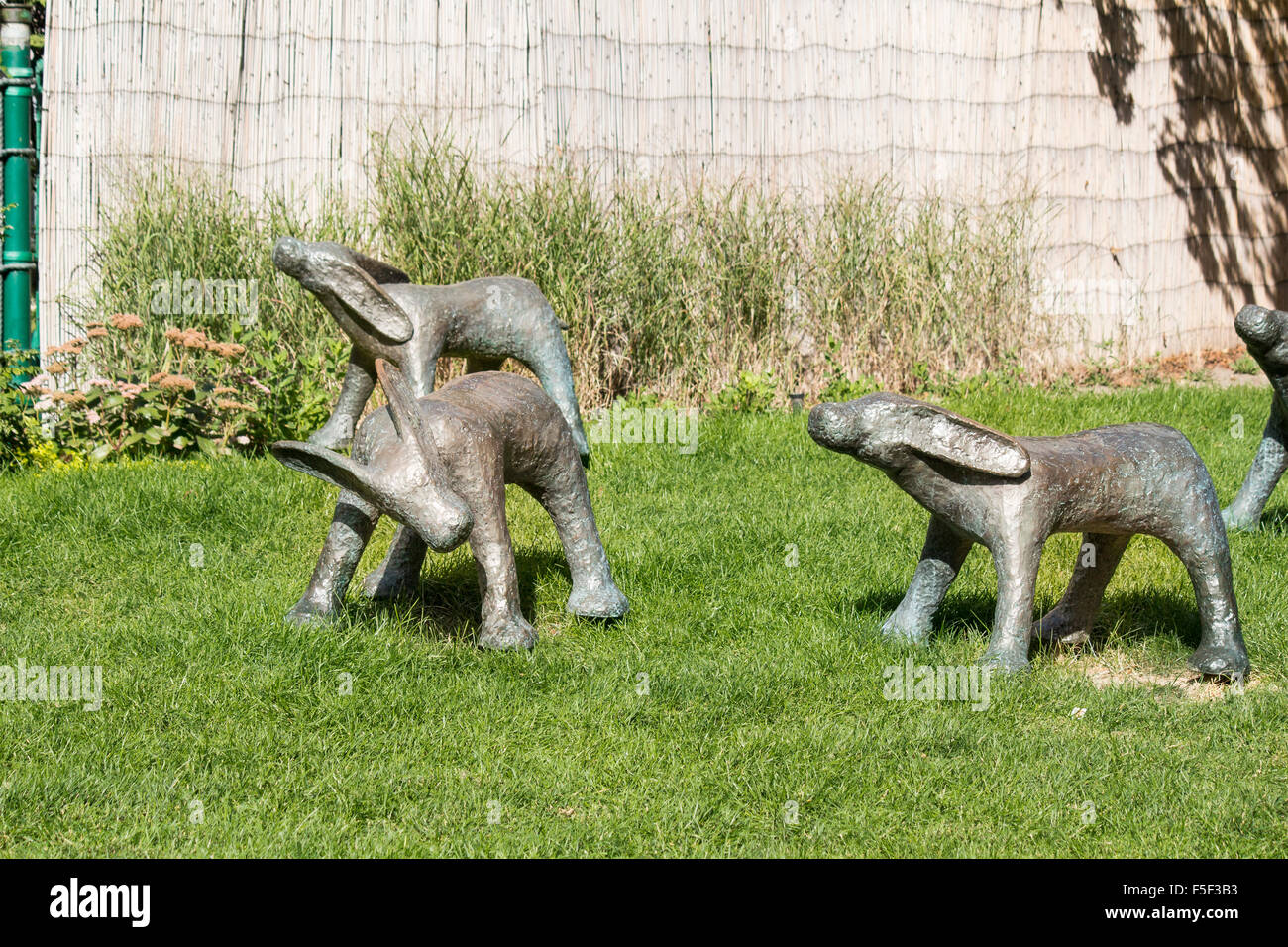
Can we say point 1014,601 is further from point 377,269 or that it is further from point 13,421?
point 13,421

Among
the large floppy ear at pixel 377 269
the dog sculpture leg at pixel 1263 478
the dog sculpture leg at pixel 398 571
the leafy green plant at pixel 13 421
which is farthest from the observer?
the leafy green plant at pixel 13 421

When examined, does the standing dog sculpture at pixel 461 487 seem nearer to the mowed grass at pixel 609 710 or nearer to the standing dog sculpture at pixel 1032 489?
the mowed grass at pixel 609 710

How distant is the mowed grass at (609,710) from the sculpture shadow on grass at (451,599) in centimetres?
2

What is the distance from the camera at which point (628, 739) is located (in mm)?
4160

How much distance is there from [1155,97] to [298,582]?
30.0ft

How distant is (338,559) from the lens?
15.3 feet

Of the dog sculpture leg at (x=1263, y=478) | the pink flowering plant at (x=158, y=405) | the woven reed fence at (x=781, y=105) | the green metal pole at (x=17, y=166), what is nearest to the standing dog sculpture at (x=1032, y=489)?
the dog sculpture leg at (x=1263, y=478)

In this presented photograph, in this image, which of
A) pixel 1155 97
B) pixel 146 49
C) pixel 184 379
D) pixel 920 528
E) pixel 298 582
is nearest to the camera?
pixel 298 582

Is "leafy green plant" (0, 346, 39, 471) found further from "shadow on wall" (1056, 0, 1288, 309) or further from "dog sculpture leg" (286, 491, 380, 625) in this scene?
"shadow on wall" (1056, 0, 1288, 309)

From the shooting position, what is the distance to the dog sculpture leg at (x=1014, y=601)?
4383mm

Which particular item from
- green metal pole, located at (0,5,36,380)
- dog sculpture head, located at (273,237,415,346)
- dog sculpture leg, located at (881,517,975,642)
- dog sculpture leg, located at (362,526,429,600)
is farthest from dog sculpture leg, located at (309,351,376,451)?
green metal pole, located at (0,5,36,380)
